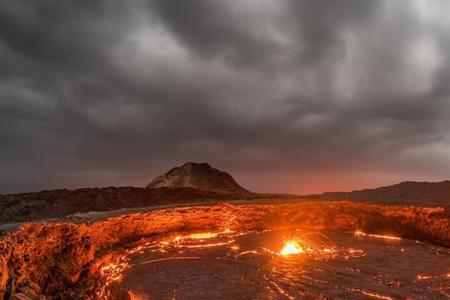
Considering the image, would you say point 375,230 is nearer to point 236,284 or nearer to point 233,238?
point 233,238

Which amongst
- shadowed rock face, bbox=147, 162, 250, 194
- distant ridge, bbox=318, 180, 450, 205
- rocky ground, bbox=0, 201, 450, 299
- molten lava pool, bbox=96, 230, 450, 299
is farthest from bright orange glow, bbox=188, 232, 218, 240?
shadowed rock face, bbox=147, 162, 250, 194

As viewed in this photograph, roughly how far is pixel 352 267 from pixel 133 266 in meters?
2.90

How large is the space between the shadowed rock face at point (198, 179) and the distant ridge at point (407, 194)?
30.9 feet

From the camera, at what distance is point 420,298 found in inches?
159

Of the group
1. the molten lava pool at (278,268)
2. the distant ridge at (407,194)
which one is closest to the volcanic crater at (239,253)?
the molten lava pool at (278,268)

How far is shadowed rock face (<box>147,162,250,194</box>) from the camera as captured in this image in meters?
17.5

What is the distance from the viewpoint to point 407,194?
24.4 feet

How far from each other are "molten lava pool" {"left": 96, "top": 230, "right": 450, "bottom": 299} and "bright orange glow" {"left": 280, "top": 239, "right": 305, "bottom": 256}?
0.05 feet

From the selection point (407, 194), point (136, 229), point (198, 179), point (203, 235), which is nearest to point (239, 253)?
point (203, 235)

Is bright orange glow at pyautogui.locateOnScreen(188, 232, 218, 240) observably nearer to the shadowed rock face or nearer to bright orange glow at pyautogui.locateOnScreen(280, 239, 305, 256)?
bright orange glow at pyautogui.locateOnScreen(280, 239, 305, 256)

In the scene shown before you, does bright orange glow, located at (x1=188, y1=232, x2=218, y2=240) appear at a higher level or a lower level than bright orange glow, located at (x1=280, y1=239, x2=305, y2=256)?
higher

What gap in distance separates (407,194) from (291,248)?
9.87 ft

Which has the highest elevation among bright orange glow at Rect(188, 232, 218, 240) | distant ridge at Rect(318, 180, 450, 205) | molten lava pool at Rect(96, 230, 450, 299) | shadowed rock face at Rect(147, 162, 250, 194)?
shadowed rock face at Rect(147, 162, 250, 194)

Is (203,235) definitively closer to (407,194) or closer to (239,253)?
(239,253)
